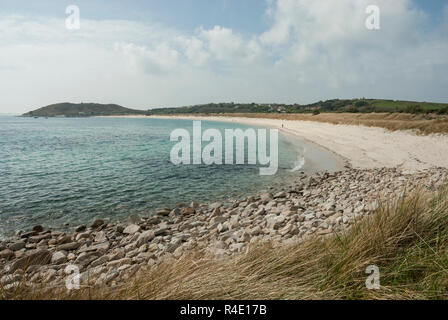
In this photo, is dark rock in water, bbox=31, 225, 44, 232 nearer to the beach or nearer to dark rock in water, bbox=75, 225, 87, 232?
dark rock in water, bbox=75, 225, 87, 232

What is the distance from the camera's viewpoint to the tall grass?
232 cm

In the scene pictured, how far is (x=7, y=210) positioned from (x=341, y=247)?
38.1 feet

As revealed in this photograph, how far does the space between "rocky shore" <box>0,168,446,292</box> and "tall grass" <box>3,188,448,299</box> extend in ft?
2.80

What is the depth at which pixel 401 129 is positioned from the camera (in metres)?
26.9

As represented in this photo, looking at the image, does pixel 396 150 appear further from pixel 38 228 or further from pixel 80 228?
pixel 38 228

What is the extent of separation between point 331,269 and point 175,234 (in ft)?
16.5

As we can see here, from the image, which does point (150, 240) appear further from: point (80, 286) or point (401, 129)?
point (401, 129)

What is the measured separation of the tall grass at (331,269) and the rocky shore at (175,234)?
855 mm

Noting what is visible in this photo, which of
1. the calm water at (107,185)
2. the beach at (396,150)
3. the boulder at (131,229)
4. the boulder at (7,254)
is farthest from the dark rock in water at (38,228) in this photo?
the beach at (396,150)

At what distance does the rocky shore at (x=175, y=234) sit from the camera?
496cm

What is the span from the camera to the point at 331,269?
2645 millimetres

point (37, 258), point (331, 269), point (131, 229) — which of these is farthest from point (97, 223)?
point (331, 269)

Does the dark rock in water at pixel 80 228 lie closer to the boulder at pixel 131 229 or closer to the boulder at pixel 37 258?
the boulder at pixel 131 229
